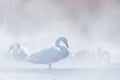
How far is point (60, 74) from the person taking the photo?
2209mm

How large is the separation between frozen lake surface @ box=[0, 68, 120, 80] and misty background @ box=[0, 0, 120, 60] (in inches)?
39.2

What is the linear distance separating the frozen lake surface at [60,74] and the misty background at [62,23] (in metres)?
1.00

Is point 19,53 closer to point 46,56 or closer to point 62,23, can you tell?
Answer: point 46,56

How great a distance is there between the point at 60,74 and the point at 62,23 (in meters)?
1.77

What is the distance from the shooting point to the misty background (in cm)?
353

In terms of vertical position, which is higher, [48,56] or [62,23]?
[62,23]

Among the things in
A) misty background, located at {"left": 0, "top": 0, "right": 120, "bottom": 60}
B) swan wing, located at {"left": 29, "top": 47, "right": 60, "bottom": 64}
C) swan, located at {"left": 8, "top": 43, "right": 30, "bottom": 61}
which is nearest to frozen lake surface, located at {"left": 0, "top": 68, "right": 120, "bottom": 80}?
swan wing, located at {"left": 29, "top": 47, "right": 60, "bottom": 64}

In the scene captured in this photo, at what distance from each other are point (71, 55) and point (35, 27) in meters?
0.99

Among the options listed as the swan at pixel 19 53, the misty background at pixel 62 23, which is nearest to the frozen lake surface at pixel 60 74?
the swan at pixel 19 53

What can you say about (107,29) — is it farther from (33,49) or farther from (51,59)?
(51,59)

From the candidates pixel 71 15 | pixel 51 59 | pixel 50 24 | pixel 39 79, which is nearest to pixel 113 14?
pixel 71 15

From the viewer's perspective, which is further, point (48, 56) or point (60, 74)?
point (48, 56)

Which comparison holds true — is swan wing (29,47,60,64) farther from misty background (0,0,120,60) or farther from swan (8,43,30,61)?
misty background (0,0,120,60)

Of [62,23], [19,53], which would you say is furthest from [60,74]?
[62,23]
